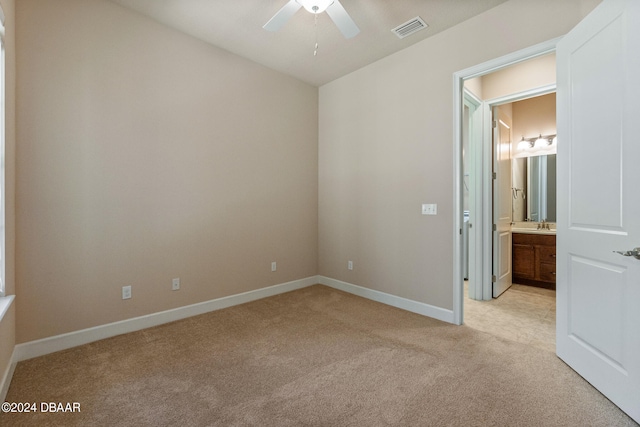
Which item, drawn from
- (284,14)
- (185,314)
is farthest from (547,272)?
(185,314)

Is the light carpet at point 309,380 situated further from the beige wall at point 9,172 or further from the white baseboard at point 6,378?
the beige wall at point 9,172

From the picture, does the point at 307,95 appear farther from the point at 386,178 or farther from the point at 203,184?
the point at 203,184

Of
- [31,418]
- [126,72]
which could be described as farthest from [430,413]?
[126,72]

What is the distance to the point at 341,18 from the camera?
2232 millimetres

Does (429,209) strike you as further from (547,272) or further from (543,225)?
(543,225)

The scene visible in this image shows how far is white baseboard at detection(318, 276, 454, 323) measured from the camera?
301 cm

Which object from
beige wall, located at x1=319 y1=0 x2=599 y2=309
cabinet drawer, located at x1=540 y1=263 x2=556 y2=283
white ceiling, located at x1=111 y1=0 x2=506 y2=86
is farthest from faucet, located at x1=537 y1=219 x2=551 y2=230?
white ceiling, located at x1=111 y1=0 x2=506 y2=86

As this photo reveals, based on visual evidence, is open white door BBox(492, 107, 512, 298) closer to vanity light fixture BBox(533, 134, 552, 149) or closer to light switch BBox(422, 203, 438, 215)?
vanity light fixture BBox(533, 134, 552, 149)

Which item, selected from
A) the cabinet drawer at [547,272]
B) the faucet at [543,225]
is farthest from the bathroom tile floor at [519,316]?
the faucet at [543,225]

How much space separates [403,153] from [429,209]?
696 millimetres

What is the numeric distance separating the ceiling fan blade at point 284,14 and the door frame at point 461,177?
5.43 feet

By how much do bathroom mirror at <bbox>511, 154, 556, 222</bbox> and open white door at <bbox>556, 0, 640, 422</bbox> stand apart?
2.68m

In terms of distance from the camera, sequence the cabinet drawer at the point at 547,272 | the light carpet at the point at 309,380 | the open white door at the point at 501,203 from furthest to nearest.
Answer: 1. the cabinet drawer at the point at 547,272
2. the open white door at the point at 501,203
3. the light carpet at the point at 309,380

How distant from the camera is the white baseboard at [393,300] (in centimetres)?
301
